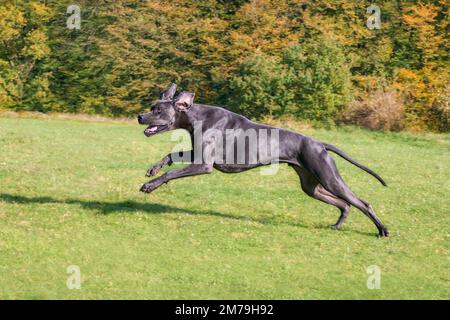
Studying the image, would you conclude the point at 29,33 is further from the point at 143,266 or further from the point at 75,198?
the point at 143,266

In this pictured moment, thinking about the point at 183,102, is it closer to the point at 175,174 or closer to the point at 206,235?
the point at 175,174

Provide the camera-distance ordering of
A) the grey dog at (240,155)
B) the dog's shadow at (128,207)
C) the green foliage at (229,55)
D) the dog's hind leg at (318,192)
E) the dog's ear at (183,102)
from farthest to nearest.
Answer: the green foliage at (229,55) < the dog's shadow at (128,207) < the dog's hind leg at (318,192) < the dog's ear at (183,102) < the grey dog at (240,155)

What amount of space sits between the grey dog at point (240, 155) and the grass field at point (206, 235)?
0.72 m

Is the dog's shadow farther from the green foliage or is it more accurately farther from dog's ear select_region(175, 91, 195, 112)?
the green foliage

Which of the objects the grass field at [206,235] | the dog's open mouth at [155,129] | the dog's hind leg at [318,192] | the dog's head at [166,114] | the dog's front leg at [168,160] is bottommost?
the grass field at [206,235]

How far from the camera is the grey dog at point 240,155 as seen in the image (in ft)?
40.4

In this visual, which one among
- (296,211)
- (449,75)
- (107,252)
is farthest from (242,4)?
(107,252)

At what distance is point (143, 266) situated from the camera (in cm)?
1069

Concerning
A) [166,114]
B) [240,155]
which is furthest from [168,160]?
[240,155]

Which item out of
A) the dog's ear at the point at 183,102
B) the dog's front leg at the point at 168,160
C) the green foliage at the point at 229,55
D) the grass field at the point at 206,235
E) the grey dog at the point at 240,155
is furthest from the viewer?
the green foliage at the point at 229,55

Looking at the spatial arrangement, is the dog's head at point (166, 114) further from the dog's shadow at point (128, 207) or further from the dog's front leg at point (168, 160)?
the dog's shadow at point (128, 207)

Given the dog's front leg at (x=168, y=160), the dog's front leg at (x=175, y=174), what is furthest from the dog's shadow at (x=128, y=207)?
the dog's front leg at (x=168, y=160)

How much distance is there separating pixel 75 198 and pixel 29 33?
28340 millimetres

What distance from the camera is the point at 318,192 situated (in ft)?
42.2
